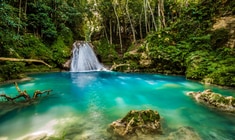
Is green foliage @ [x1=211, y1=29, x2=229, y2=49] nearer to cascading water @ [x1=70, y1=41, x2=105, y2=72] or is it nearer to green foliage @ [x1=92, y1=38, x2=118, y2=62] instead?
green foliage @ [x1=92, y1=38, x2=118, y2=62]

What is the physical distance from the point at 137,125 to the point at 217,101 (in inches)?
158

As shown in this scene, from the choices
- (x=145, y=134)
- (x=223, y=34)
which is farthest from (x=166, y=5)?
(x=145, y=134)

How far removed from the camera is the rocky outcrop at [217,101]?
640 centimetres

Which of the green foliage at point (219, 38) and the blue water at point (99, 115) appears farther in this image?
the green foliage at point (219, 38)

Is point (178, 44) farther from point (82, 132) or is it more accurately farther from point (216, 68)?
point (82, 132)

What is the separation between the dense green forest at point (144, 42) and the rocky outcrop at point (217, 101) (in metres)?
3.25

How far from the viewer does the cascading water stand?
20.0 m

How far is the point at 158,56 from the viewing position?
15.7 m

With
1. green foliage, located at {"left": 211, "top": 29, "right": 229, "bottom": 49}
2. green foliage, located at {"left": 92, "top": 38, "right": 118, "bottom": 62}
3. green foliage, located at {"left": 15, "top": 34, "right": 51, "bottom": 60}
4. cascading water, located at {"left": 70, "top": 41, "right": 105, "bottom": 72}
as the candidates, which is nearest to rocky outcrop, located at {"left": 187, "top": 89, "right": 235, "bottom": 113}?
green foliage, located at {"left": 211, "top": 29, "right": 229, "bottom": 49}

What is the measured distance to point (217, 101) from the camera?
6.79 m

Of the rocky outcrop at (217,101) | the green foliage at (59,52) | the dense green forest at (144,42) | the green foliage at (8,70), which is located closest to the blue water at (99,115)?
the rocky outcrop at (217,101)

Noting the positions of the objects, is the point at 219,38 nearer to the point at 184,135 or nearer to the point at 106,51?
the point at 184,135

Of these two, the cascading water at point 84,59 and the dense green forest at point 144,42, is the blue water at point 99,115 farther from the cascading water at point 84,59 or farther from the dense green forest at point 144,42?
the cascading water at point 84,59

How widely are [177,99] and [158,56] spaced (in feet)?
26.4
